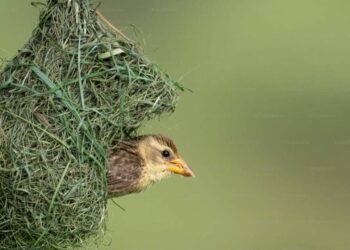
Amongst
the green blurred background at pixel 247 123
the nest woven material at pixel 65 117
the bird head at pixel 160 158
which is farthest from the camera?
the green blurred background at pixel 247 123

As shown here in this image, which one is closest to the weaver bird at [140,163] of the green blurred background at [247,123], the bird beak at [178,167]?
the bird beak at [178,167]

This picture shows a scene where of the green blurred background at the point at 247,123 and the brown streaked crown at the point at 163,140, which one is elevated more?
the green blurred background at the point at 247,123

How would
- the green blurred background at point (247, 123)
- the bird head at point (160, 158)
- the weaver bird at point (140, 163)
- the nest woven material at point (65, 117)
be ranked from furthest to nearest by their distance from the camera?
the green blurred background at point (247, 123) < the bird head at point (160, 158) < the weaver bird at point (140, 163) < the nest woven material at point (65, 117)

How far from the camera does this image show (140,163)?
538cm

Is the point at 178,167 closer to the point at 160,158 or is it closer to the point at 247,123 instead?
the point at 160,158

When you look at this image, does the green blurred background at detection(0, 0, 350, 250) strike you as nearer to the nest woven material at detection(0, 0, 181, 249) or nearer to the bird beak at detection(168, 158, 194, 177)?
the bird beak at detection(168, 158, 194, 177)

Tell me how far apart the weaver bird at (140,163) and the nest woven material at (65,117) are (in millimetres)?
73

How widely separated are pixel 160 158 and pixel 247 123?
5.82 m

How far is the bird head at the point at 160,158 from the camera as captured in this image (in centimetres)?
541

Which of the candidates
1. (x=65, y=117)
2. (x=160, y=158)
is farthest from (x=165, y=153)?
(x=65, y=117)

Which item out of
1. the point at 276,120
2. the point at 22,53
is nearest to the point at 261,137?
the point at 276,120

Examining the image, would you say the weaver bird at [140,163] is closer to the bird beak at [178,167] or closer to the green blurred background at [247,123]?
the bird beak at [178,167]

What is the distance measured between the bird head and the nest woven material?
0.54 ft

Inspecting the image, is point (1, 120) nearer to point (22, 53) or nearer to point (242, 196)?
point (22, 53)
